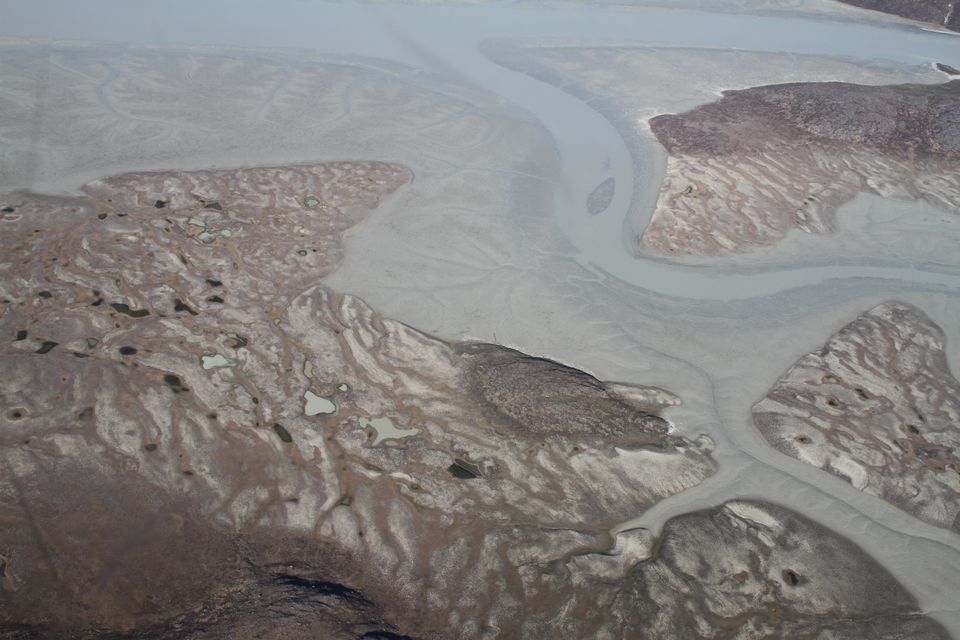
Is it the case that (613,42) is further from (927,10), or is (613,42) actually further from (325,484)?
(325,484)

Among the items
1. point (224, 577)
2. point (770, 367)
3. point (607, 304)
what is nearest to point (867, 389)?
point (770, 367)

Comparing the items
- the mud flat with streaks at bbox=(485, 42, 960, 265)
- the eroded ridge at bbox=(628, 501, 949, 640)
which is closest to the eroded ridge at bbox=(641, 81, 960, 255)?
the mud flat with streaks at bbox=(485, 42, 960, 265)

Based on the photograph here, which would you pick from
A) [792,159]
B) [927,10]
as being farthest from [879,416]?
[927,10]

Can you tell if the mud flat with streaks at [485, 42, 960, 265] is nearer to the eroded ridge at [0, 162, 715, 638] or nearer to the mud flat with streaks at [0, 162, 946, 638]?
the eroded ridge at [0, 162, 715, 638]

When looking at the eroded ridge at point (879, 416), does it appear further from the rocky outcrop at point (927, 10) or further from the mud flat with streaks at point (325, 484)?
the rocky outcrop at point (927, 10)

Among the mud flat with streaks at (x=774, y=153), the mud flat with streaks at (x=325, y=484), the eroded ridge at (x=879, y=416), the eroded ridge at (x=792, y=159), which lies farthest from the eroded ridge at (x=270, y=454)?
the eroded ridge at (x=792, y=159)

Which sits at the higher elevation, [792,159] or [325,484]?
[792,159]

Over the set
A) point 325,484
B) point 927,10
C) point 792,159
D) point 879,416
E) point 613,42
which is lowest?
point 325,484

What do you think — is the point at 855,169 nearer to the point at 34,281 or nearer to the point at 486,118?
the point at 486,118
